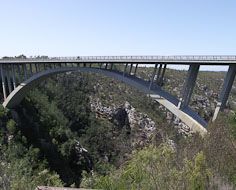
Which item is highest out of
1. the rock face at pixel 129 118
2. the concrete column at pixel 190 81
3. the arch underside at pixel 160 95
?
the concrete column at pixel 190 81

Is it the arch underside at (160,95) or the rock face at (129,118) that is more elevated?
the arch underside at (160,95)

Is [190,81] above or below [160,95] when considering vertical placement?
above

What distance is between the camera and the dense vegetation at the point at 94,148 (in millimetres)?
17766

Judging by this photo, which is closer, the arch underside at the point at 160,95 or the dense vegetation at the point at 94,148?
the dense vegetation at the point at 94,148

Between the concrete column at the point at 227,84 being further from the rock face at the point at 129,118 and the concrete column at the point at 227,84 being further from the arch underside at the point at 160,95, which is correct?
the rock face at the point at 129,118

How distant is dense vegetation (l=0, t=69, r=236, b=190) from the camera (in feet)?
58.3

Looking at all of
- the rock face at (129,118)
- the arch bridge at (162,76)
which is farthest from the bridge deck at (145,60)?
the rock face at (129,118)

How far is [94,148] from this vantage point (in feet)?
221

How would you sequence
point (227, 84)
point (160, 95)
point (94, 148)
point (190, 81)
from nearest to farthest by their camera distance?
point (227, 84) → point (190, 81) → point (160, 95) → point (94, 148)

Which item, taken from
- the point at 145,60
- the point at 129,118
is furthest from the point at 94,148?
the point at 145,60

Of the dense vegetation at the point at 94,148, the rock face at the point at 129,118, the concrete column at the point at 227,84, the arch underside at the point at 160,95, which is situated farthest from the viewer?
the rock face at the point at 129,118

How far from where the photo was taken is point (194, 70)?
29.5 metres

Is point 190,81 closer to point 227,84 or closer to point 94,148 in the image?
point 227,84

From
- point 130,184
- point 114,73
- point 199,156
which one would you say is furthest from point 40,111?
point 199,156
